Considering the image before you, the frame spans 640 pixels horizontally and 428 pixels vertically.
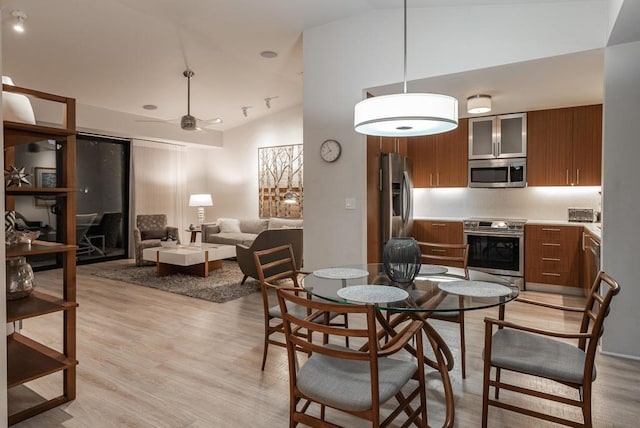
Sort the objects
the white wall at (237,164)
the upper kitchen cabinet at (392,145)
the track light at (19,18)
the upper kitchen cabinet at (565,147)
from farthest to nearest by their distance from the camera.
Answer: the white wall at (237,164), the upper kitchen cabinet at (565,147), the upper kitchen cabinet at (392,145), the track light at (19,18)

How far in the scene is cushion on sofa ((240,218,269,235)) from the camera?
314 inches

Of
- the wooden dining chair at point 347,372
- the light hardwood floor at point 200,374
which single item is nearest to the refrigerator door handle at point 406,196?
the light hardwood floor at point 200,374

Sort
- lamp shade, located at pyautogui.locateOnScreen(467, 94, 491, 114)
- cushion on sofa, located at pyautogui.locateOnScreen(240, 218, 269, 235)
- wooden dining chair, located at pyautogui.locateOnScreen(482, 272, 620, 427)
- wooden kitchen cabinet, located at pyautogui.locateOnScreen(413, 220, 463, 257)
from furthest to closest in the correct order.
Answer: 1. cushion on sofa, located at pyautogui.locateOnScreen(240, 218, 269, 235)
2. wooden kitchen cabinet, located at pyautogui.locateOnScreen(413, 220, 463, 257)
3. lamp shade, located at pyautogui.locateOnScreen(467, 94, 491, 114)
4. wooden dining chair, located at pyautogui.locateOnScreen(482, 272, 620, 427)

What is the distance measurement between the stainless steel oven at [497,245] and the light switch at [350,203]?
6.41 ft

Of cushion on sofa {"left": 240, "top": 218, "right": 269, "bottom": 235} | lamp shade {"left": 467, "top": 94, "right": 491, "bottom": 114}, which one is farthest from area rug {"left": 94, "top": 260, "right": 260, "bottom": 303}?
lamp shade {"left": 467, "top": 94, "right": 491, "bottom": 114}

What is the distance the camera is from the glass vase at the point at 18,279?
237 centimetres

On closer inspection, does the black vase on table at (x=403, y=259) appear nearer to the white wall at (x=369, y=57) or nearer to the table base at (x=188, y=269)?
the white wall at (x=369, y=57)

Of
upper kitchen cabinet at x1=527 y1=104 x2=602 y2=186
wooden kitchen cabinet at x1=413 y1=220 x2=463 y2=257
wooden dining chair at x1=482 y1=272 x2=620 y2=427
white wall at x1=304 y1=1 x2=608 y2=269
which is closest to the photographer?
wooden dining chair at x1=482 y1=272 x2=620 y2=427

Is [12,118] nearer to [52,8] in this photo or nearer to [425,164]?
[52,8]

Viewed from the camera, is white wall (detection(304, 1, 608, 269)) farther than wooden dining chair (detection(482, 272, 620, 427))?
Yes

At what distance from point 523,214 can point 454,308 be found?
420 centimetres

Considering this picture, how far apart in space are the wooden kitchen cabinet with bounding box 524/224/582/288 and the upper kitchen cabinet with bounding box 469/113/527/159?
105 centimetres

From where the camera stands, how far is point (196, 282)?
221 inches

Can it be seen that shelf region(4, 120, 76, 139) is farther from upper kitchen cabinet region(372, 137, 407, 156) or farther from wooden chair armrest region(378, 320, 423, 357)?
upper kitchen cabinet region(372, 137, 407, 156)
